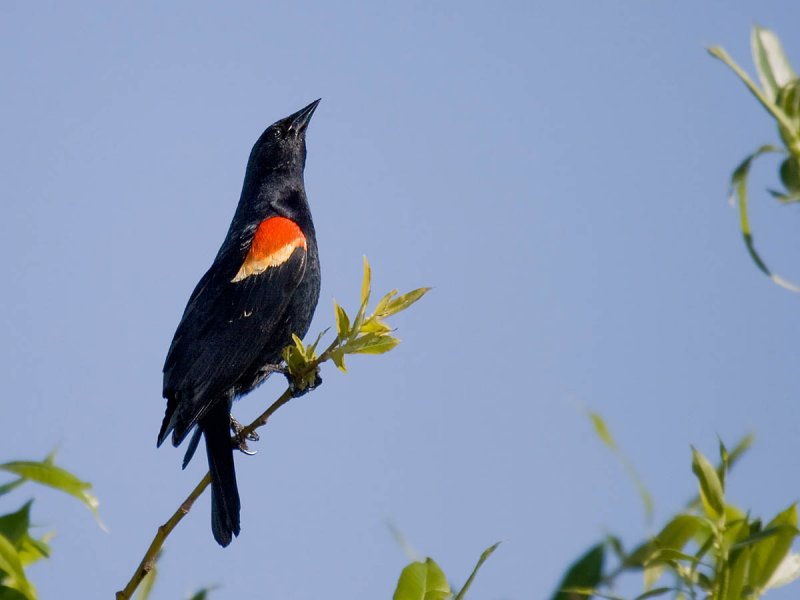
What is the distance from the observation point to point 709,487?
743 mm

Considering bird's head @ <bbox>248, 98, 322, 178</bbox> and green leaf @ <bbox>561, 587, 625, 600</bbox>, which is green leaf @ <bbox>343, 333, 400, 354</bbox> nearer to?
green leaf @ <bbox>561, 587, 625, 600</bbox>

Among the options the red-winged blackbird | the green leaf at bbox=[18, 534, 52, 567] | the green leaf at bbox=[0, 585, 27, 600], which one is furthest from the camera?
the red-winged blackbird

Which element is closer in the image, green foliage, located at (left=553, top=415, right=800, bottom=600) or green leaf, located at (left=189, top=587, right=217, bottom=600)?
green foliage, located at (left=553, top=415, right=800, bottom=600)

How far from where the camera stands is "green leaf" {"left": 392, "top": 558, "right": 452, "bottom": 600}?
2.84 feet

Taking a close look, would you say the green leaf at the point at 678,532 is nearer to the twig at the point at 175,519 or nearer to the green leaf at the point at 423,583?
the green leaf at the point at 423,583

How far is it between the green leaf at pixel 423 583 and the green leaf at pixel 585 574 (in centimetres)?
21

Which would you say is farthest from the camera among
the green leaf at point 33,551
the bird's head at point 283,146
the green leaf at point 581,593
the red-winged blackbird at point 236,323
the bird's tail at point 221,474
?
the bird's head at point 283,146

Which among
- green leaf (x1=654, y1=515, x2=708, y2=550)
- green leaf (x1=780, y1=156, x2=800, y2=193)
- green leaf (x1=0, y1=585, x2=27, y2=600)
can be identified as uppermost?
green leaf (x1=0, y1=585, x2=27, y2=600)

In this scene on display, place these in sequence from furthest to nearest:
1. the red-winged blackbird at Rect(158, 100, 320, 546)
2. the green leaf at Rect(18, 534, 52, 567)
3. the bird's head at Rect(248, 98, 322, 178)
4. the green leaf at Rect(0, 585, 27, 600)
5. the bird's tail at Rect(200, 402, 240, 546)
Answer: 1. the bird's head at Rect(248, 98, 322, 178)
2. the red-winged blackbird at Rect(158, 100, 320, 546)
3. the bird's tail at Rect(200, 402, 240, 546)
4. the green leaf at Rect(18, 534, 52, 567)
5. the green leaf at Rect(0, 585, 27, 600)

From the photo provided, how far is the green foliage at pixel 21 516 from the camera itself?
2.62 feet

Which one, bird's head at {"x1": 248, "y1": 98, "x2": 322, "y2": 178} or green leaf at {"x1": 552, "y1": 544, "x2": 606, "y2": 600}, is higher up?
bird's head at {"x1": 248, "y1": 98, "x2": 322, "y2": 178}

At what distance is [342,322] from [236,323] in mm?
2548

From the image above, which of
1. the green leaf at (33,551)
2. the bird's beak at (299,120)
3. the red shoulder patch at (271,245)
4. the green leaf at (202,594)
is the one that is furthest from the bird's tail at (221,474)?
the green leaf at (202,594)

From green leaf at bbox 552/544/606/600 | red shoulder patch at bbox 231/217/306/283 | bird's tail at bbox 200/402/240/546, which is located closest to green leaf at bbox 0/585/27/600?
green leaf at bbox 552/544/606/600
